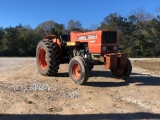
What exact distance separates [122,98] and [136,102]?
24.2 inches

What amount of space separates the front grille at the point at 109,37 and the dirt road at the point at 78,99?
162cm

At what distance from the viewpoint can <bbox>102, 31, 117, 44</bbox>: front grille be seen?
11.6 meters

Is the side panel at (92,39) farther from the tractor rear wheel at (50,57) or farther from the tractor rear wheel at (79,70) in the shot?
the tractor rear wheel at (50,57)

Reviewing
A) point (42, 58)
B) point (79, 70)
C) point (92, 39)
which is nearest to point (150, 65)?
point (42, 58)

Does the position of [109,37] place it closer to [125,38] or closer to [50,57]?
[50,57]

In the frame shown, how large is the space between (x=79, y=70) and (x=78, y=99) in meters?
3.03

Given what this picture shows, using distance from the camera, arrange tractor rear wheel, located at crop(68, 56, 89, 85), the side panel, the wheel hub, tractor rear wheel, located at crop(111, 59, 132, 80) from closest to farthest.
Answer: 1. tractor rear wheel, located at crop(68, 56, 89, 85)
2. the side panel
3. tractor rear wheel, located at crop(111, 59, 132, 80)
4. the wheel hub

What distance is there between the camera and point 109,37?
1179cm

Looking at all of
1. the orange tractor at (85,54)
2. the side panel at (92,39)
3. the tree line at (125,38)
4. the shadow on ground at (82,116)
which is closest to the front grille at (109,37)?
the orange tractor at (85,54)

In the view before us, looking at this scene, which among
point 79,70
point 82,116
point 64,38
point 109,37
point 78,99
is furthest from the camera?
point 64,38

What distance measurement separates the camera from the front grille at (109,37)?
456 inches

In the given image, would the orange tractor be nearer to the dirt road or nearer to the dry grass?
the dirt road

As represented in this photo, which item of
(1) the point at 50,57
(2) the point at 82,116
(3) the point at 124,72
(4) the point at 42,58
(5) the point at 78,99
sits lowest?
(2) the point at 82,116

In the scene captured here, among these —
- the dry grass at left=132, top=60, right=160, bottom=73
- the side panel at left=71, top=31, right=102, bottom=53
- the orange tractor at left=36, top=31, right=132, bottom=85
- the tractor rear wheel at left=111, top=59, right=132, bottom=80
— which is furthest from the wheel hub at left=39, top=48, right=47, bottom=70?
the dry grass at left=132, top=60, right=160, bottom=73
